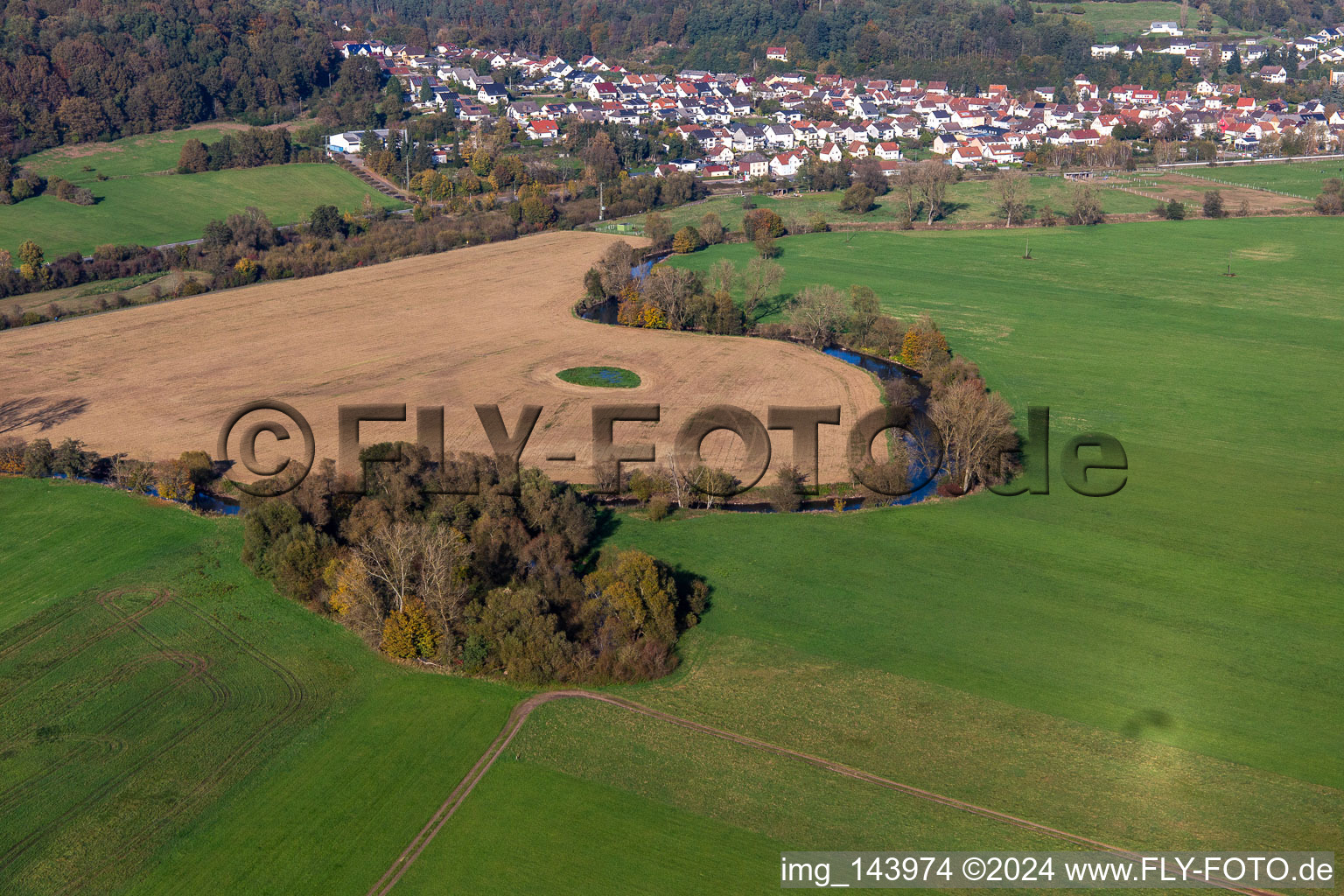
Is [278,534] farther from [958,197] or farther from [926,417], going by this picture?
[958,197]

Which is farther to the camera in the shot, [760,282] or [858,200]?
[858,200]

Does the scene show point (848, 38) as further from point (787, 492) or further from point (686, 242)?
point (787, 492)

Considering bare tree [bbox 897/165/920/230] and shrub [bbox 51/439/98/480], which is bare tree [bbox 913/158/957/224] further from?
shrub [bbox 51/439/98/480]

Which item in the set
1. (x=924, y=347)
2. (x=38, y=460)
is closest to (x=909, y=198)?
(x=924, y=347)

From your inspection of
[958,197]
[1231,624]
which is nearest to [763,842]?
[1231,624]

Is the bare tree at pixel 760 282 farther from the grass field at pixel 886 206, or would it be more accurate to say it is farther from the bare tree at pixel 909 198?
the bare tree at pixel 909 198

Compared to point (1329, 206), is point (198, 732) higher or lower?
lower
